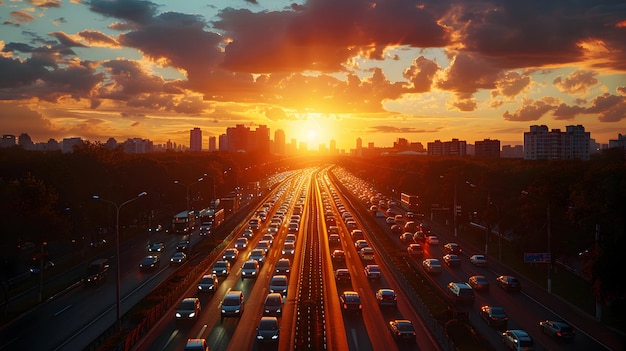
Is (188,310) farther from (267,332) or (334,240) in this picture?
(334,240)

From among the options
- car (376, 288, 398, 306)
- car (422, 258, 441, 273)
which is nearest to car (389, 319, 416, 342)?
car (376, 288, 398, 306)

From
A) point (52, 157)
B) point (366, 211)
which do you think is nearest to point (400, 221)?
point (366, 211)

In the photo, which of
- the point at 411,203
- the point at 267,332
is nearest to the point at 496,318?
the point at 267,332

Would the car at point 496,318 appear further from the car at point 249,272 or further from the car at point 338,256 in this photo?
the car at point 338,256

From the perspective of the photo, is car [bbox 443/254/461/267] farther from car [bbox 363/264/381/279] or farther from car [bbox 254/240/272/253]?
car [bbox 254/240/272/253]

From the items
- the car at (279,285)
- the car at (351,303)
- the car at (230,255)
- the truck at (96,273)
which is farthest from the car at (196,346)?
the car at (230,255)

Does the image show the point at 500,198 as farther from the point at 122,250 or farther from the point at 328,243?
the point at 122,250

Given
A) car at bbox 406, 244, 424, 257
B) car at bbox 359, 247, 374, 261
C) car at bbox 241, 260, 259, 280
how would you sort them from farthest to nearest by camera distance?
car at bbox 406, 244, 424, 257 → car at bbox 359, 247, 374, 261 → car at bbox 241, 260, 259, 280
